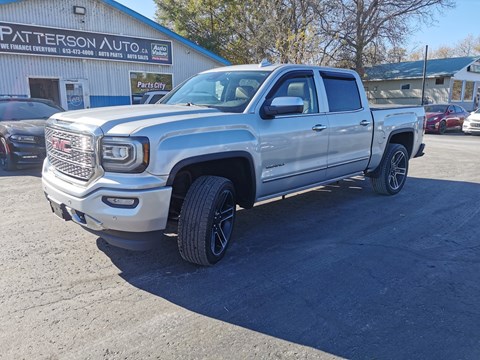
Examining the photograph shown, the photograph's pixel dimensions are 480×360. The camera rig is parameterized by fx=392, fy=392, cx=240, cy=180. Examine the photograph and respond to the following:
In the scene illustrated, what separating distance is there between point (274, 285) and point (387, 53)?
32.0 m

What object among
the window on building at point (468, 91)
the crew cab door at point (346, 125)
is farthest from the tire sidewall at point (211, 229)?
the window on building at point (468, 91)

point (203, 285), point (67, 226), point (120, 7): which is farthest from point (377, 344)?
point (120, 7)

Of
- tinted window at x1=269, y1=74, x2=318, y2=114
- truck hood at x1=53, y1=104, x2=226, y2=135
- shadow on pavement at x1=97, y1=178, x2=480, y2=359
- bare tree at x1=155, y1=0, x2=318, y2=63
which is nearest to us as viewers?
shadow on pavement at x1=97, y1=178, x2=480, y2=359

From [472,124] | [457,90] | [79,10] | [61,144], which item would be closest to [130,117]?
[61,144]

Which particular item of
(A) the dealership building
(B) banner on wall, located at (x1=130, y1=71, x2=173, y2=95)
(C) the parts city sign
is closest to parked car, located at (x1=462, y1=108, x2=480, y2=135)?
(A) the dealership building

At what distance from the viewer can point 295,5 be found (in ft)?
94.8

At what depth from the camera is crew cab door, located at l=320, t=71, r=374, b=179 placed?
5.30 meters

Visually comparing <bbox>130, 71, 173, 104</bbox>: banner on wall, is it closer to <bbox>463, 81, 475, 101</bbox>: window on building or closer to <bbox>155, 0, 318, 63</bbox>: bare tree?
<bbox>155, 0, 318, 63</bbox>: bare tree

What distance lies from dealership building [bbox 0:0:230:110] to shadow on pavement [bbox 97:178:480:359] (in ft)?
42.6

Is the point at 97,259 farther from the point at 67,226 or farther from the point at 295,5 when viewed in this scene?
the point at 295,5

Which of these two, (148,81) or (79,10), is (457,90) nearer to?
(148,81)

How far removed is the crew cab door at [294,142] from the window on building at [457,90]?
32.7 meters

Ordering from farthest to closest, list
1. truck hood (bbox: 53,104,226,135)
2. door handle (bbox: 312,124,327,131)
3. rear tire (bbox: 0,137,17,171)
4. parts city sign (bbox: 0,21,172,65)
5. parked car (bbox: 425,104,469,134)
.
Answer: parked car (bbox: 425,104,469,134), parts city sign (bbox: 0,21,172,65), rear tire (bbox: 0,137,17,171), door handle (bbox: 312,124,327,131), truck hood (bbox: 53,104,226,135)

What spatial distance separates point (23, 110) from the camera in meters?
9.49
